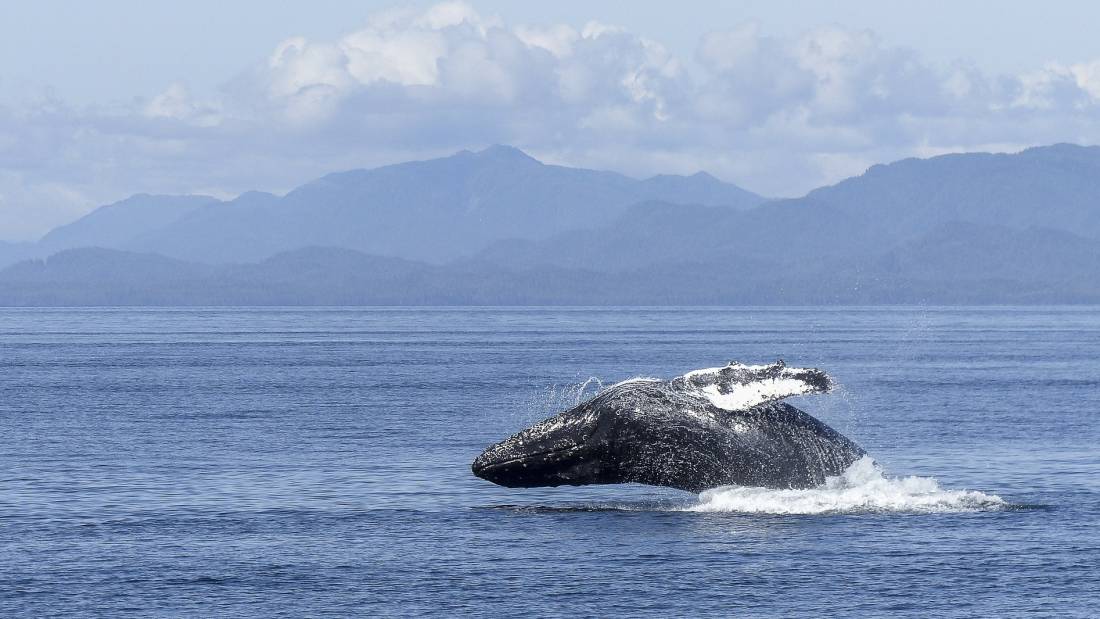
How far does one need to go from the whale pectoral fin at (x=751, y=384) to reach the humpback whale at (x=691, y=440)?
3 cm

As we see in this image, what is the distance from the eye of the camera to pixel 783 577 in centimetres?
2497

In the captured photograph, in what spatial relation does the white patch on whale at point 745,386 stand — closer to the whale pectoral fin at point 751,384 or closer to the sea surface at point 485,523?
the whale pectoral fin at point 751,384

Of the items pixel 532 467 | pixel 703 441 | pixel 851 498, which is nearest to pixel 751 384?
pixel 703 441

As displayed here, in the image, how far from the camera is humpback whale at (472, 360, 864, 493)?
3053 cm

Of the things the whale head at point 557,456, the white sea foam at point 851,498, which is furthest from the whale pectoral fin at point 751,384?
the white sea foam at point 851,498

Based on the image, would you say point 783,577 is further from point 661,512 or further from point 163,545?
point 163,545

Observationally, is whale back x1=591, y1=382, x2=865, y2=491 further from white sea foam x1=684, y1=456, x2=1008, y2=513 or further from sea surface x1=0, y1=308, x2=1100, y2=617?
sea surface x1=0, y1=308, x2=1100, y2=617

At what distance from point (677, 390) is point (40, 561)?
40.0 feet

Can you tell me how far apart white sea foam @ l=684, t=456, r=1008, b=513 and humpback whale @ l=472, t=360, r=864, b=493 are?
0.23 meters

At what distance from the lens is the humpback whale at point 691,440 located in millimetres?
30531

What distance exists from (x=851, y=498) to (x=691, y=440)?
350 centimetres

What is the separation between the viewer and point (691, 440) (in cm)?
3064

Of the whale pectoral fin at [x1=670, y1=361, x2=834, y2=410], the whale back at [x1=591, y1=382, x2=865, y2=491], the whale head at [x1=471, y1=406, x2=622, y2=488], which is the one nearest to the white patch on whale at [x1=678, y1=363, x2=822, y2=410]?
the whale pectoral fin at [x1=670, y1=361, x2=834, y2=410]

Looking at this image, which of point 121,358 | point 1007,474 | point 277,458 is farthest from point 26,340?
point 1007,474
